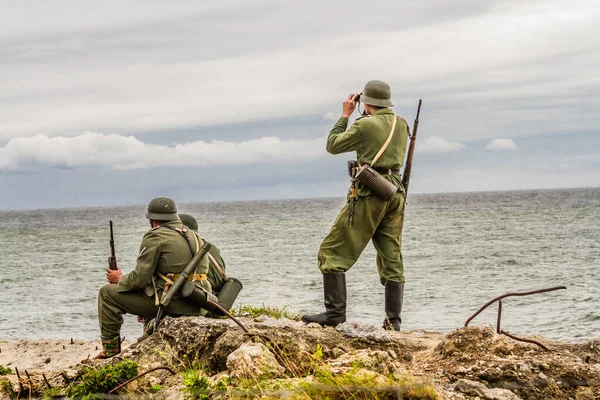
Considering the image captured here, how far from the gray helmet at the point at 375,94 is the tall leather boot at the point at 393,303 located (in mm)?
1885

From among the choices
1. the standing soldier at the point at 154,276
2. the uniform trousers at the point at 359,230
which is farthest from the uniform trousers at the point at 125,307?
the uniform trousers at the point at 359,230

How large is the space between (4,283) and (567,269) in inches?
616

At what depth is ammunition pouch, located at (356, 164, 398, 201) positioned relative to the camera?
8281mm

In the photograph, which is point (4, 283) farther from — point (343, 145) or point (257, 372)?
point (257, 372)

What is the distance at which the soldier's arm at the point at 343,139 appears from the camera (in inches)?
329

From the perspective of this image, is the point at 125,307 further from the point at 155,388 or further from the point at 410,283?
the point at 410,283

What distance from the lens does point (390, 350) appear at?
664 centimetres

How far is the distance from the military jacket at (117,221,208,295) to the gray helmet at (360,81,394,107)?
2344mm

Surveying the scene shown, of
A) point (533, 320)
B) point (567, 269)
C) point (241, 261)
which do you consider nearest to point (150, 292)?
point (533, 320)

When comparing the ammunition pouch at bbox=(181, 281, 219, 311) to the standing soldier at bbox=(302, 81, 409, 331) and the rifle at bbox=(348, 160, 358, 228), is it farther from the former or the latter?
the rifle at bbox=(348, 160, 358, 228)

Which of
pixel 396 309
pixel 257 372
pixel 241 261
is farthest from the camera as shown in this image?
pixel 241 261

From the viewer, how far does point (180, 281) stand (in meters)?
8.20

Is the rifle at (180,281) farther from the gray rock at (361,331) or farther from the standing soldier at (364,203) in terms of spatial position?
the gray rock at (361,331)

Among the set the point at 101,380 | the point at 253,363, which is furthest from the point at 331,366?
the point at 101,380
